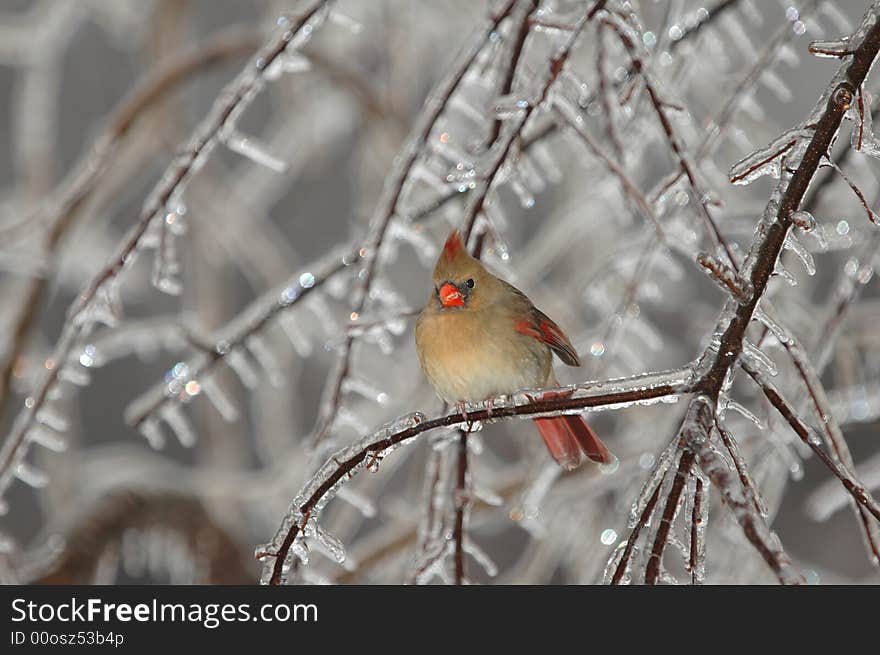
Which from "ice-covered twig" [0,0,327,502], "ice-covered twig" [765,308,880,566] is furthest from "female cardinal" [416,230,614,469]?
"ice-covered twig" [765,308,880,566]

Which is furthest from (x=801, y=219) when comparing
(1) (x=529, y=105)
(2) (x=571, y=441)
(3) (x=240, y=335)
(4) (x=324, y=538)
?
(3) (x=240, y=335)

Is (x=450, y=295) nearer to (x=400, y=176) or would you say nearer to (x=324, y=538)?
(x=400, y=176)

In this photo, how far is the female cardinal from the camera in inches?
76.1

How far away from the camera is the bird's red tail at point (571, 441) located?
188cm

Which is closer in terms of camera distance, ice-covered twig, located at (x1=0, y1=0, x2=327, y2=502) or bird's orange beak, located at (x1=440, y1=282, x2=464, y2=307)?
ice-covered twig, located at (x1=0, y1=0, x2=327, y2=502)

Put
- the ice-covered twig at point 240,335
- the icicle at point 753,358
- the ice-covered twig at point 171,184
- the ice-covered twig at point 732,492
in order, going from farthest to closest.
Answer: the ice-covered twig at point 240,335
the ice-covered twig at point 171,184
the icicle at point 753,358
the ice-covered twig at point 732,492

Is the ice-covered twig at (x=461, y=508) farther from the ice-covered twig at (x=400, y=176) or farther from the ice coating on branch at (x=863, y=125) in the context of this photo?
the ice coating on branch at (x=863, y=125)

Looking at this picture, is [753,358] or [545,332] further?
[545,332]

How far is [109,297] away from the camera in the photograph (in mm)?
1730

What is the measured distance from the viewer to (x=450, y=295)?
6.40 feet

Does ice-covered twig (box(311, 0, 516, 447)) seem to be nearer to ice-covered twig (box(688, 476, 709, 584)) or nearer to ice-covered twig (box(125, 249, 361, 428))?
ice-covered twig (box(125, 249, 361, 428))

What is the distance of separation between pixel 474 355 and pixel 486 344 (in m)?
0.04

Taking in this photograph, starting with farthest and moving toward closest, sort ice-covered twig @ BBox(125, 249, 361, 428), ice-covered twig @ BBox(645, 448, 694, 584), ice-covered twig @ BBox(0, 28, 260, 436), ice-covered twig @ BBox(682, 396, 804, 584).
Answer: ice-covered twig @ BBox(0, 28, 260, 436) → ice-covered twig @ BBox(125, 249, 361, 428) → ice-covered twig @ BBox(645, 448, 694, 584) → ice-covered twig @ BBox(682, 396, 804, 584)

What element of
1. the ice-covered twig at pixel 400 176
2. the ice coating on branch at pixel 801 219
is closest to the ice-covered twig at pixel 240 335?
the ice-covered twig at pixel 400 176
